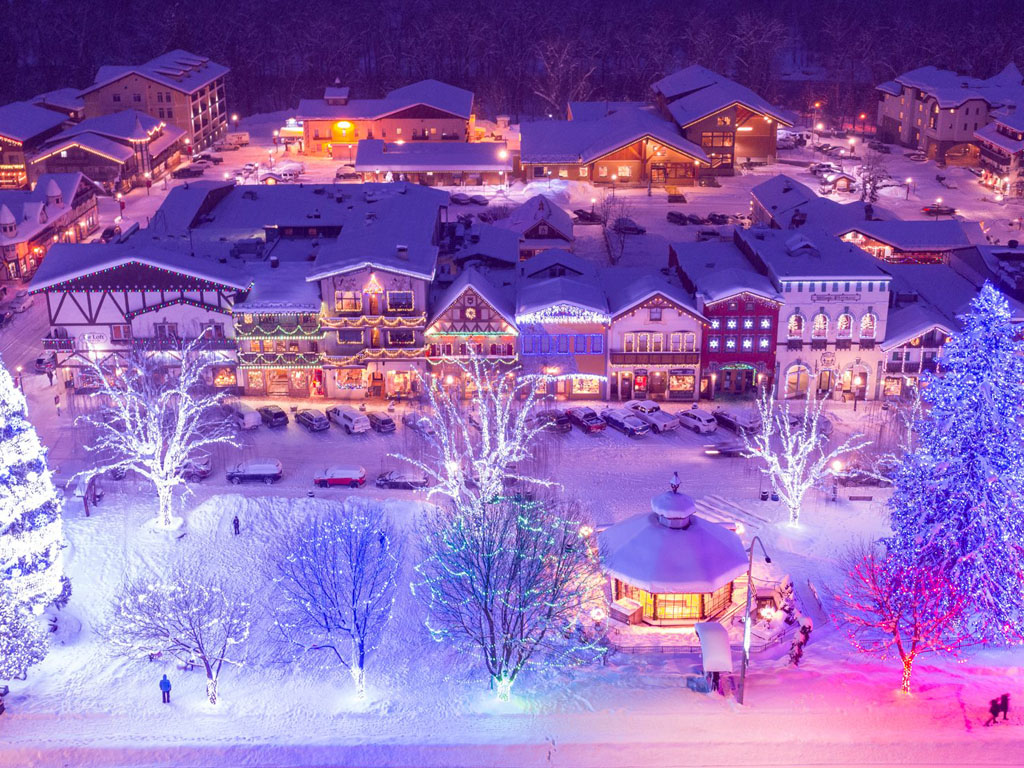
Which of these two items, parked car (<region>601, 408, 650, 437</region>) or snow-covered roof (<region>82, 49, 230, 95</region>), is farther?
snow-covered roof (<region>82, 49, 230, 95</region>)

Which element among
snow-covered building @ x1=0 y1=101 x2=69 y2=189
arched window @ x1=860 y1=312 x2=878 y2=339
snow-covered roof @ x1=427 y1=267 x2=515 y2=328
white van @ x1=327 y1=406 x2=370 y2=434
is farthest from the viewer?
snow-covered building @ x1=0 y1=101 x2=69 y2=189

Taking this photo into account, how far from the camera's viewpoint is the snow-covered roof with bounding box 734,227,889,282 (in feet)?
223

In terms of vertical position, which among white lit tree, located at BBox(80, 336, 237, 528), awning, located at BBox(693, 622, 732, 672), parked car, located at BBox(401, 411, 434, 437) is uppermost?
white lit tree, located at BBox(80, 336, 237, 528)

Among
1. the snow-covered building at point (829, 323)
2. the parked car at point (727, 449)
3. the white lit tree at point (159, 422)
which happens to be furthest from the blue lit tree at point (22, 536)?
the snow-covered building at point (829, 323)

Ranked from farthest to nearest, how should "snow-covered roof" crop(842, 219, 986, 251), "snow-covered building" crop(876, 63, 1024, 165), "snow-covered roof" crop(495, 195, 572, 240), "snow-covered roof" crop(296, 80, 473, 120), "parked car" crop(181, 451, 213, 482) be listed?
"snow-covered roof" crop(296, 80, 473, 120)
"snow-covered building" crop(876, 63, 1024, 165)
"snow-covered roof" crop(495, 195, 572, 240)
"snow-covered roof" crop(842, 219, 986, 251)
"parked car" crop(181, 451, 213, 482)

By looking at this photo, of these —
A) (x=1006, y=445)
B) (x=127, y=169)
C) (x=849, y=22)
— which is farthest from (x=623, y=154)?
(x=849, y=22)

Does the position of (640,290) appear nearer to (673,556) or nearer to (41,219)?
(673,556)

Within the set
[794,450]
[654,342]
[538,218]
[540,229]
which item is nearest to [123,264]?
[654,342]

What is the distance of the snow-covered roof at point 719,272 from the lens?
67.8 meters

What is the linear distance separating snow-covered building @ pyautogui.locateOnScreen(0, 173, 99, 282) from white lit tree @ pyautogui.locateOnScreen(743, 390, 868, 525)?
57734 mm

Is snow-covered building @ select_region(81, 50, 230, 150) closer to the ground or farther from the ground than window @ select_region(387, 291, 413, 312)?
farther from the ground

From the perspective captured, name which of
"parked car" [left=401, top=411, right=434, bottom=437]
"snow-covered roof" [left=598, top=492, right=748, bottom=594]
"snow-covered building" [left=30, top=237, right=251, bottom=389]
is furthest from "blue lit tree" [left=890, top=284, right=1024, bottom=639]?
"snow-covered building" [left=30, top=237, right=251, bottom=389]

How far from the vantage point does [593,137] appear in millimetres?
120625

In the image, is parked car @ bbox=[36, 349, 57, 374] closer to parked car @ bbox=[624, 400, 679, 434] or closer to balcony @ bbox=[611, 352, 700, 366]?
balcony @ bbox=[611, 352, 700, 366]
